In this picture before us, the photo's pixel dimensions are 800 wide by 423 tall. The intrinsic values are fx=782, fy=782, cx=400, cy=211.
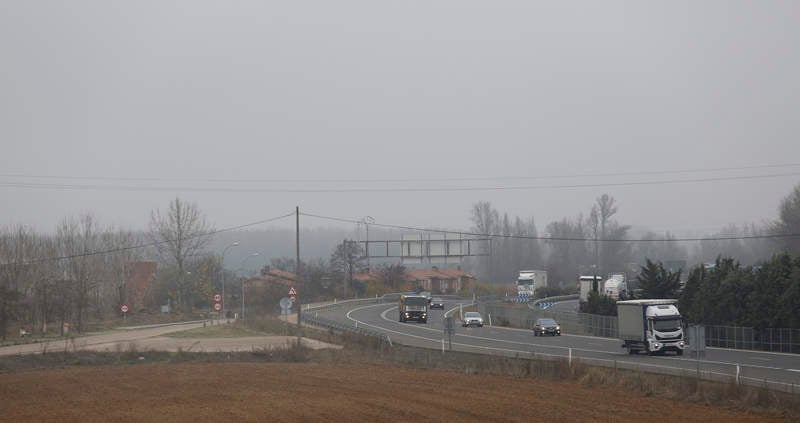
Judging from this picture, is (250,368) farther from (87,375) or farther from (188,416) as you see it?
(188,416)

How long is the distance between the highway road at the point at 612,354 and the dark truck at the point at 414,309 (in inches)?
64.5

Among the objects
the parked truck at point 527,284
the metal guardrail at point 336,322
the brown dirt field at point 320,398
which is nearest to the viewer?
the brown dirt field at point 320,398

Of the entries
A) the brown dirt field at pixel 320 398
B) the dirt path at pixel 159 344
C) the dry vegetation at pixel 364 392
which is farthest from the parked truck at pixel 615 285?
the brown dirt field at pixel 320 398

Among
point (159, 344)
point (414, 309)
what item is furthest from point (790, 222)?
point (159, 344)

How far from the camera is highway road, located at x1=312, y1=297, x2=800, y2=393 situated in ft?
94.0

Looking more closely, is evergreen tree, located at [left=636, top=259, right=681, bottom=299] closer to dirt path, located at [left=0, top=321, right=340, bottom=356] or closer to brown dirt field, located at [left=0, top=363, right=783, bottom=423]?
dirt path, located at [left=0, top=321, right=340, bottom=356]

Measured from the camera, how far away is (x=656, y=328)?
39219 mm

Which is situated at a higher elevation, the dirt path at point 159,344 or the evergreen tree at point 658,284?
the evergreen tree at point 658,284

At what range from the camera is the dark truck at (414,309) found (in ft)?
250

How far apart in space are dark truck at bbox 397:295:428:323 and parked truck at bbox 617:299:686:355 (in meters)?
37.0

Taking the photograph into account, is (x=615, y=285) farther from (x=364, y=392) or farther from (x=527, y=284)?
(x=364, y=392)

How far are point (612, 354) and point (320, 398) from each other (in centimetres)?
2061

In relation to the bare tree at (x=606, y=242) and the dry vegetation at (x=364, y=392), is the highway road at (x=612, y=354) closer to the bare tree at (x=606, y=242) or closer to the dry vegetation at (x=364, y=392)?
the dry vegetation at (x=364, y=392)

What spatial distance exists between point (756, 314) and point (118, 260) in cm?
7630
